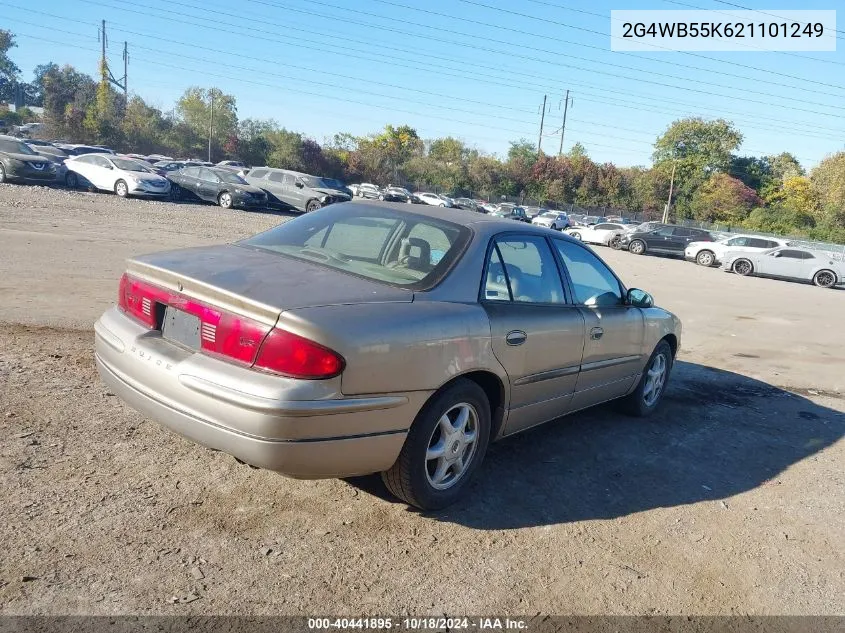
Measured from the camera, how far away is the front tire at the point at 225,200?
24.8 metres

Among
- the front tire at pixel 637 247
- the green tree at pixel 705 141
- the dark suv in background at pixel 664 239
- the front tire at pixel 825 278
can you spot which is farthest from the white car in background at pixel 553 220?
the green tree at pixel 705 141

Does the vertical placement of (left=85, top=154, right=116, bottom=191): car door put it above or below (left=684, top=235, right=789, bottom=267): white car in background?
above

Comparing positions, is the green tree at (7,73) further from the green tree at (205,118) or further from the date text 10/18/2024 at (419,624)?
the date text 10/18/2024 at (419,624)

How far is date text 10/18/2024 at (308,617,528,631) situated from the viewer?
2.51 metres

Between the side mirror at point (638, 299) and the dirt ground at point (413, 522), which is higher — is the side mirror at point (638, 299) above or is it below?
above

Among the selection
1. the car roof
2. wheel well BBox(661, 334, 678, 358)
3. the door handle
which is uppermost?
the car roof

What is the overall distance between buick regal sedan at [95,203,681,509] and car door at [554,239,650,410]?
0.03 m

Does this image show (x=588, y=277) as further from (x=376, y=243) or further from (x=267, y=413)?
(x=267, y=413)

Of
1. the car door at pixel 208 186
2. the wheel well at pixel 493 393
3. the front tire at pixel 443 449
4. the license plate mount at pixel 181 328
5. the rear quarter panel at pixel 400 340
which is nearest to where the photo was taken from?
the rear quarter panel at pixel 400 340

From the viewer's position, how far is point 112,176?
2308 cm

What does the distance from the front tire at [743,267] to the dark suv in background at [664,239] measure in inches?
209

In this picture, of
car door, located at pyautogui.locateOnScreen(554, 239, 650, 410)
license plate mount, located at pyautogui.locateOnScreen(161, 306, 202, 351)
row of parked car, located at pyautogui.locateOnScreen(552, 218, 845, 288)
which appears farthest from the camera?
row of parked car, located at pyautogui.locateOnScreen(552, 218, 845, 288)

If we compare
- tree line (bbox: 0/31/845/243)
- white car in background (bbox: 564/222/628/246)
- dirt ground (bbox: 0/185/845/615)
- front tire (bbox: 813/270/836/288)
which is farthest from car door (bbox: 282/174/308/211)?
tree line (bbox: 0/31/845/243)

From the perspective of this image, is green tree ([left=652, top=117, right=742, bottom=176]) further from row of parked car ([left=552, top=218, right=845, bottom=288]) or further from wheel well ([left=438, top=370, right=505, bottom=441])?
wheel well ([left=438, top=370, right=505, bottom=441])
